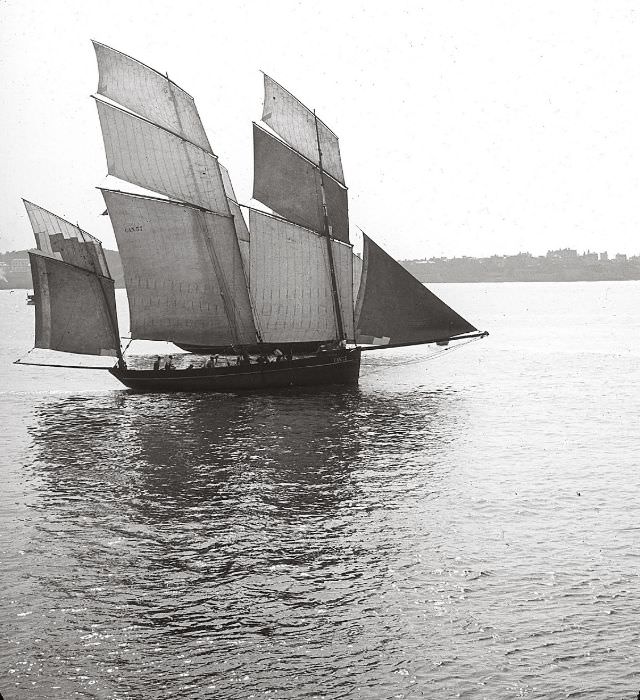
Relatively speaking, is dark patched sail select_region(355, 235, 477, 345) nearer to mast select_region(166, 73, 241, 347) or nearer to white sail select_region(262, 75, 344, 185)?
mast select_region(166, 73, 241, 347)

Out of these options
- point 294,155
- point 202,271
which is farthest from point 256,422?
point 294,155

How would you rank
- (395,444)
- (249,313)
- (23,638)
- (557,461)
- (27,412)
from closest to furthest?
(23,638), (557,461), (395,444), (27,412), (249,313)

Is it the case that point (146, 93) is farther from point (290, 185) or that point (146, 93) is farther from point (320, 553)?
point (320, 553)

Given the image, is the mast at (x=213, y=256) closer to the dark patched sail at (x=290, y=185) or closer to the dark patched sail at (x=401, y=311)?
the dark patched sail at (x=290, y=185)

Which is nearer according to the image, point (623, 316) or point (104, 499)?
point (104, 499)

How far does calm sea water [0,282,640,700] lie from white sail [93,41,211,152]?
18582 mm

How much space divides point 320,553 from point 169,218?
115ft

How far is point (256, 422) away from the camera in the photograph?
46.3 metres

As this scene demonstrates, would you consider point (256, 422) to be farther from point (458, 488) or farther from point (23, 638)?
point (23, 638)

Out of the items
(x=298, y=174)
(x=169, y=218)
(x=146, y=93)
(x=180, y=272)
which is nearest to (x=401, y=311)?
(x=298, y=174)

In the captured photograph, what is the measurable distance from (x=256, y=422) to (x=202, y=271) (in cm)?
1335

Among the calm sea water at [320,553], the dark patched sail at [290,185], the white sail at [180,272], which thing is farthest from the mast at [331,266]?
the calm sea water at [320,553]

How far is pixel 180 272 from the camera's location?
55156mm

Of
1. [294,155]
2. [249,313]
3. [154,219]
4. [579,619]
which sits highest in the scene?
[294,155]
